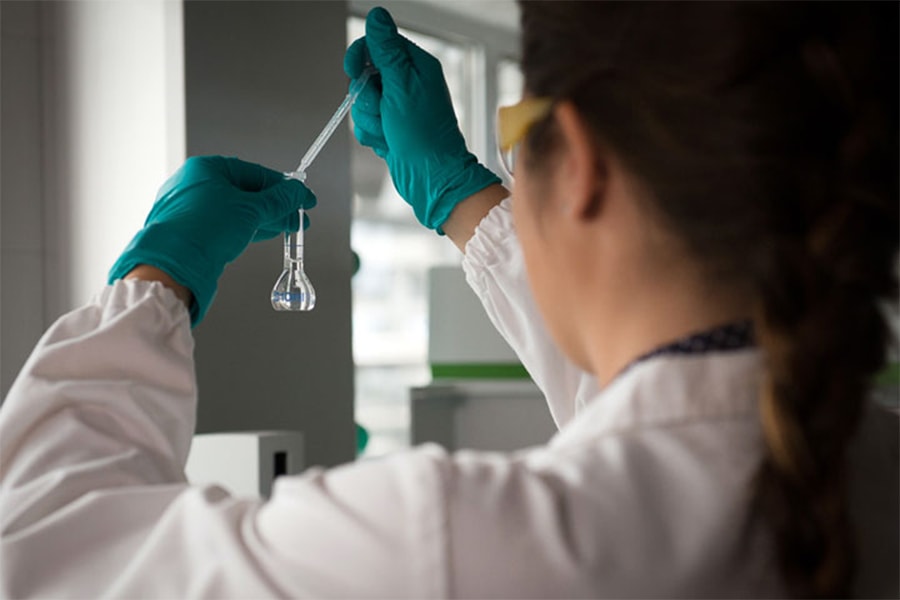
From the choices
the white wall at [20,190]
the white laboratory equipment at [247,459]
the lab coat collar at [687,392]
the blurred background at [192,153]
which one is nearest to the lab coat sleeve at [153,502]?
the lab coat collar at [687,392]

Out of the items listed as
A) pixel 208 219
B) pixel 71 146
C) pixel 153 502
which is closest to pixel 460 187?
pixel 208 219

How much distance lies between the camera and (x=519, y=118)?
2.32 feet

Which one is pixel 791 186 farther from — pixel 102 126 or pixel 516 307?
pixel 102 126

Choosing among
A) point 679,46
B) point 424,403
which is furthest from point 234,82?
point 679,46

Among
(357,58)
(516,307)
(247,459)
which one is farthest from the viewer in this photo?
(247,459)

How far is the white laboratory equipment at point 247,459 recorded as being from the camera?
6.68 ft

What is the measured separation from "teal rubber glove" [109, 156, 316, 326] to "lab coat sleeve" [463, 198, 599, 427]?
0.22 metres

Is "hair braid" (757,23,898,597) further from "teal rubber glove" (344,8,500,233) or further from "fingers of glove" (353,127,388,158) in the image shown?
"fingers of glove" (353,127,388,158)

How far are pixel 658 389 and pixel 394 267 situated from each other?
147 inches

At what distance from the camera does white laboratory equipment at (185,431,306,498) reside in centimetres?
204

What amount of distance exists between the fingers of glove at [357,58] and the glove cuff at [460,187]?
6.9 inches

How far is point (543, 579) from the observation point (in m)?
0.58

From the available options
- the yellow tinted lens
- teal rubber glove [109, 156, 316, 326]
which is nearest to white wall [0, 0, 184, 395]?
teal rubber glove [109, 156, 316, 326]

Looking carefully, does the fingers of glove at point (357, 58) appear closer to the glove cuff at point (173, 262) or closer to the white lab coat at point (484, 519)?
the glove cuff at point (173, 262)
